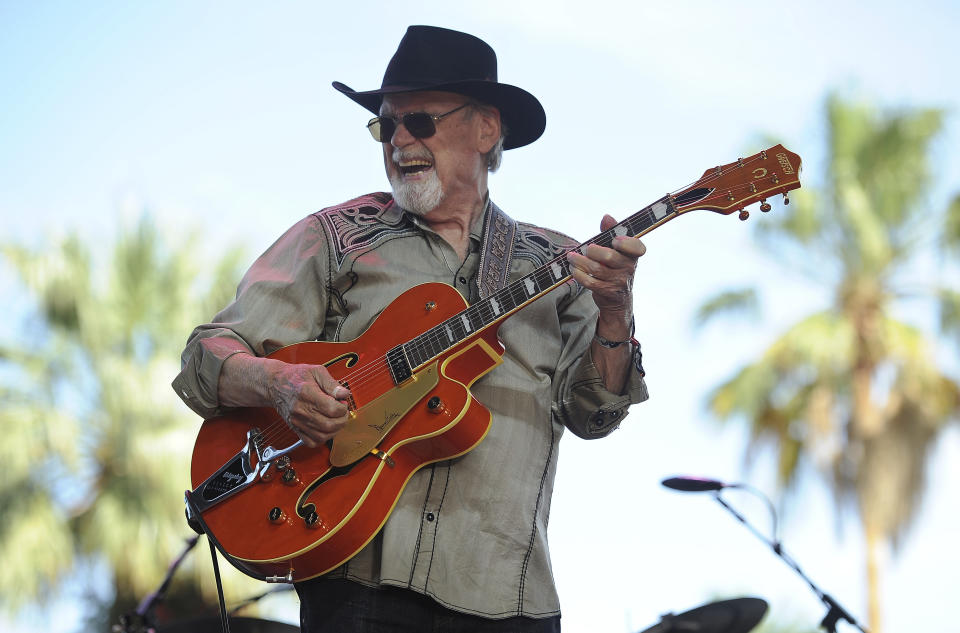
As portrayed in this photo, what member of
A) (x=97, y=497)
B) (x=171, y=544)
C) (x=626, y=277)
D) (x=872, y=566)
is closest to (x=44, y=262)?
(x=97, y=497)

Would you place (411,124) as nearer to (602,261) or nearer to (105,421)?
(602,261)

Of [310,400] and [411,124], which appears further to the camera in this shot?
[411,124]

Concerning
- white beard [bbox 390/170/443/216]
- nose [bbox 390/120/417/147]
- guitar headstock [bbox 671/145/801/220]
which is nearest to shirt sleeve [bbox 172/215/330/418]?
white beard [bbox 390/170/443/216]

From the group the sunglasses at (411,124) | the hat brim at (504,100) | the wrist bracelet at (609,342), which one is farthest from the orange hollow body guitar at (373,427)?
the hat brim at (504,100)

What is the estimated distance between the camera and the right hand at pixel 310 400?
2791 mm

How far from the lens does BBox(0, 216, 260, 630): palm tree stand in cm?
1056

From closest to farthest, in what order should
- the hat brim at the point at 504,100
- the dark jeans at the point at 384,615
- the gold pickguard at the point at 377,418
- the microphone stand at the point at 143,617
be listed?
the dark jeans at the point at 384,615, the gold pickguard at the point at 377,418, the hat brim at the point at 504,100, the microphone stand at the point at 143,617

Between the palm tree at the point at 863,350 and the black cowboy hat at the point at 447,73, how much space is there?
12702 mm

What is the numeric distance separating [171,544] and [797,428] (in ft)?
31.5

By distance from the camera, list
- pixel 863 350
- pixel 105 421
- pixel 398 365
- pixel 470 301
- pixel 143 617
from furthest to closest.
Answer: pixel 863 350
pixel 105 421
pixel 143 617
pixel 470 301
pixel 398 365

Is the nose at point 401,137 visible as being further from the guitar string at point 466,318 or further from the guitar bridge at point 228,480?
the guitar bridge at point 228,480

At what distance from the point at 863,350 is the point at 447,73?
14.2m

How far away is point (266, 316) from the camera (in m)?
3.08

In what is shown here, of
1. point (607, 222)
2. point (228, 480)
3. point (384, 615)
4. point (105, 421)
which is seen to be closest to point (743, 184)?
point (607, 222)
